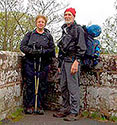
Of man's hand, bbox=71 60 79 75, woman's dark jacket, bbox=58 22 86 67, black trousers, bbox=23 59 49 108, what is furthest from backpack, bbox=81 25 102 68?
black trousers, bbox=23 59 49 108

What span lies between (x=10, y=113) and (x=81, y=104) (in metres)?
1.37

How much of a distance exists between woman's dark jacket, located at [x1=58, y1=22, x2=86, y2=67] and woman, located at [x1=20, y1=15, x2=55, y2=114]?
421 millimetres

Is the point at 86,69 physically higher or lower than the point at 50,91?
higher

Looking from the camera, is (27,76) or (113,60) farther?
(27,76)

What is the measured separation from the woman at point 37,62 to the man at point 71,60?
0.39 meters

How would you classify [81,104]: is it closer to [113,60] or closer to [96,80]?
[96,80]

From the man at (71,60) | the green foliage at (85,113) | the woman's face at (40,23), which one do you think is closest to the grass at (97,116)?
the green foliage at (85,113)

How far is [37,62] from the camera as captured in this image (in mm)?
4824

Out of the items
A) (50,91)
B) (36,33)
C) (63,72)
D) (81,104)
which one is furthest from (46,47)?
(81,104)

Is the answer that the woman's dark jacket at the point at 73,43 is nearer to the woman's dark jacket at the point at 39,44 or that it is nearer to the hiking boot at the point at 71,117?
the woman's dark jacket at the point at 39,44

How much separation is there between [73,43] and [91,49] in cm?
33

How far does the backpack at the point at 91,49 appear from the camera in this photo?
14.4 ft

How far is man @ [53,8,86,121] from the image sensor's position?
169 inches

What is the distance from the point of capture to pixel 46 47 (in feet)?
15.9
